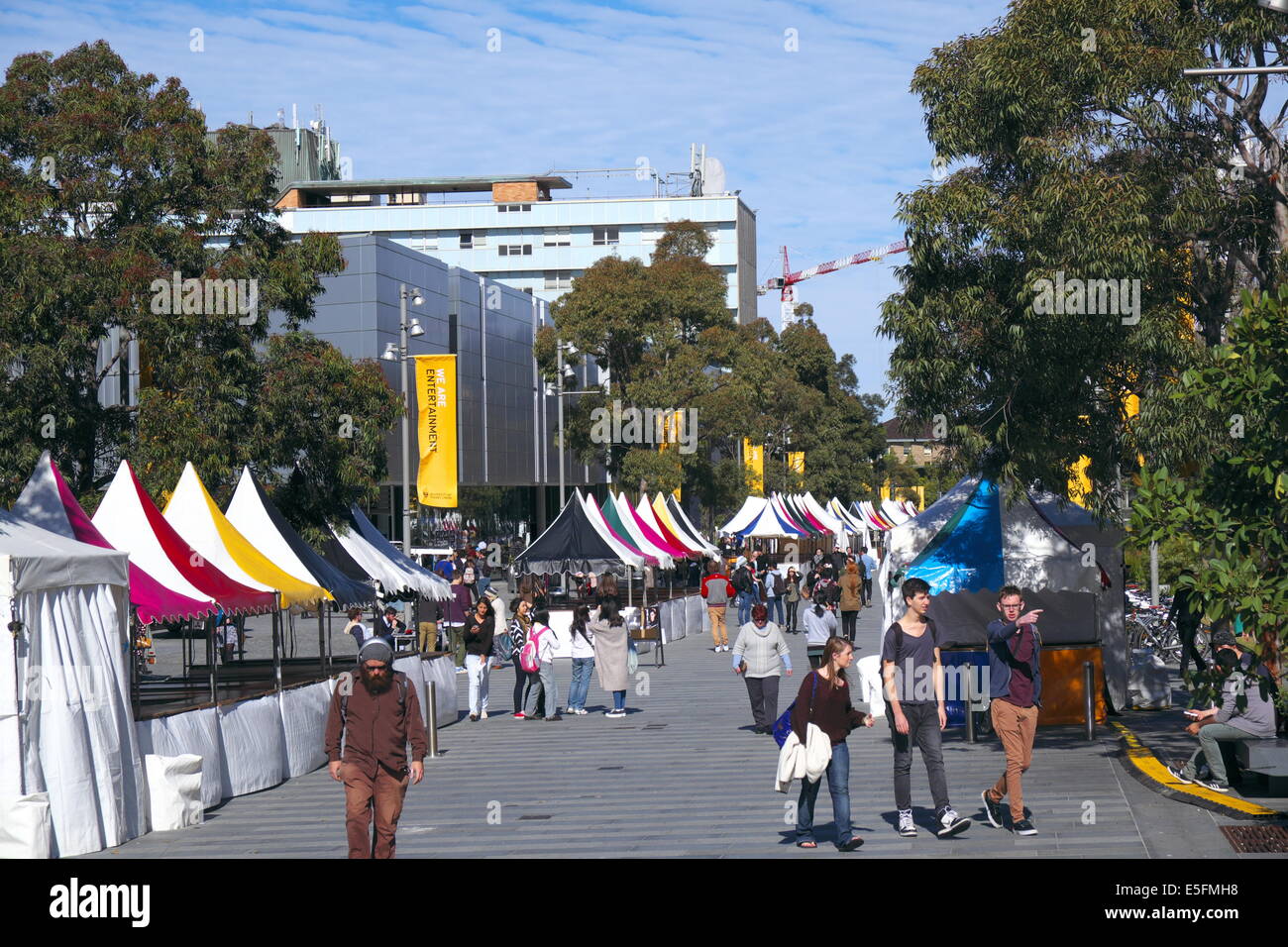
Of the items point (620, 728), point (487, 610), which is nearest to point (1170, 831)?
point (620, 728)

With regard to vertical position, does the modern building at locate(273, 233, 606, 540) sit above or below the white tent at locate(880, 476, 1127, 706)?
above

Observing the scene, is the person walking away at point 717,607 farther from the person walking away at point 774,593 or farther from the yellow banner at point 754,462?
the yellow banner at point 754,462

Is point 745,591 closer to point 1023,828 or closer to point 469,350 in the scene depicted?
point 1023,828

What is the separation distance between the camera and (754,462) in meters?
64.8

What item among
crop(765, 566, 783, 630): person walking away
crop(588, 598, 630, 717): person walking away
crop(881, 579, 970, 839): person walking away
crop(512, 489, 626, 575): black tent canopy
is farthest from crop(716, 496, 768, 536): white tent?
crop(881, 579, 970, 839): person walking away

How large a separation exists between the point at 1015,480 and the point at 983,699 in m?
3.07

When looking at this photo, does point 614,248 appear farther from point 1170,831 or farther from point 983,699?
point 1170,831

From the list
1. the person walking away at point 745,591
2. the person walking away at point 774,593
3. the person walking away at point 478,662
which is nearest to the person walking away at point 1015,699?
the person walking away at point 478,662

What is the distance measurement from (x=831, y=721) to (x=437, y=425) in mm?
28356

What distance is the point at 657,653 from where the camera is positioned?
30141mm

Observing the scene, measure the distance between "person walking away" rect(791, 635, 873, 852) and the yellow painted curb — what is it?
3228mm

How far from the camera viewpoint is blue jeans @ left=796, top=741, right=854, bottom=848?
11250mm

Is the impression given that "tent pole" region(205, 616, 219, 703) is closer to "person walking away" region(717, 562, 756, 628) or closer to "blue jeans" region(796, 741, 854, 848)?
"blue jeans" region(796, 741, 854, 848)

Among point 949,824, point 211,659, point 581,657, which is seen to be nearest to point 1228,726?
point 949,824
